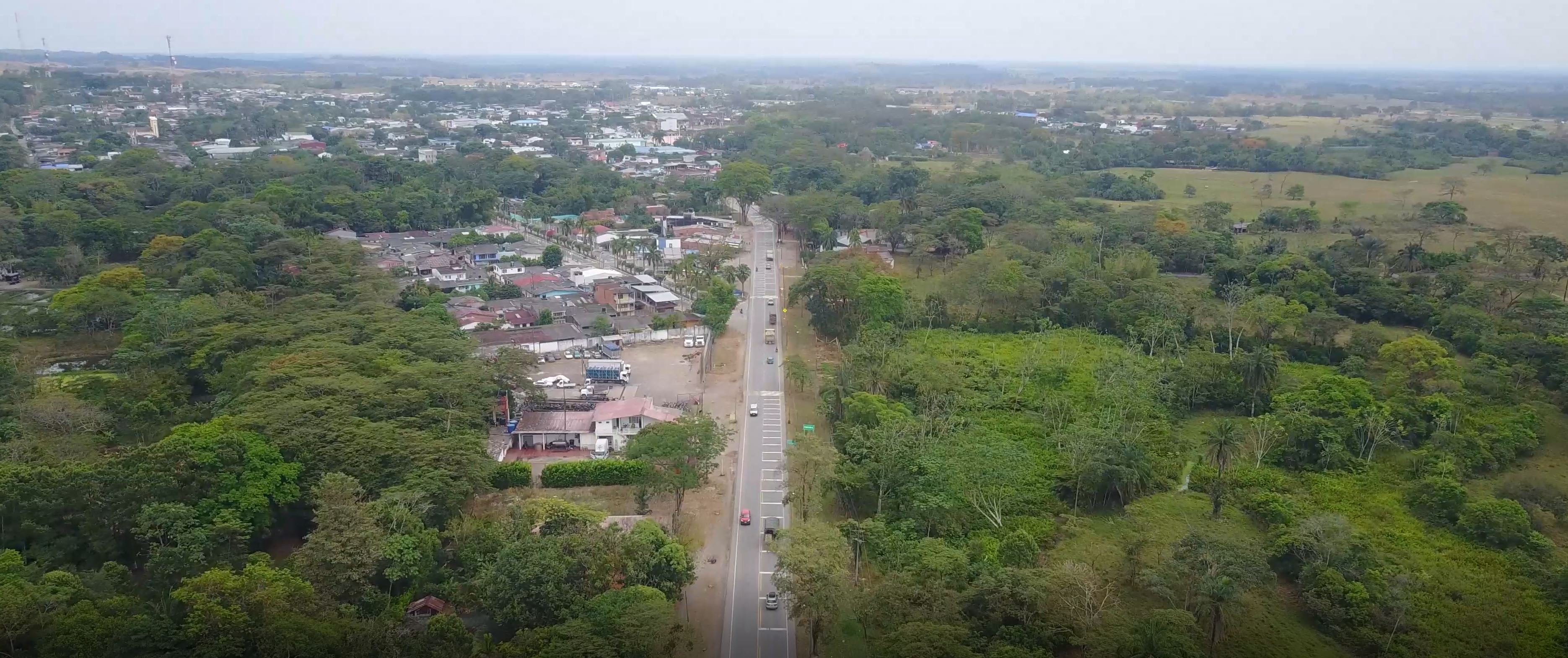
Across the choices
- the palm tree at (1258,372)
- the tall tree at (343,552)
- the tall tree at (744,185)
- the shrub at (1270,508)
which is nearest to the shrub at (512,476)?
the tall tree at (343,552)

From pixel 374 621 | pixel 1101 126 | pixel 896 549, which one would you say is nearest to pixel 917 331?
pixel 896 549

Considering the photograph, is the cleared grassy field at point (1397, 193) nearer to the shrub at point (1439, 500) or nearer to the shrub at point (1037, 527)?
the shrub at point (1439, 500)

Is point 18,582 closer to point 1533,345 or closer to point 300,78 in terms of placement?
point 1533,345

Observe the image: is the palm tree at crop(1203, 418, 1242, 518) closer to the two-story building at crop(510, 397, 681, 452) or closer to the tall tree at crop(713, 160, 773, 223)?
the two-story building at crop(510, 397, 681, 452)

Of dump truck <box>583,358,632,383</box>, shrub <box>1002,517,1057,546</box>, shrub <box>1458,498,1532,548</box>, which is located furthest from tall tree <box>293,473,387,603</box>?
shrub <box>1458,498,1532,548</box>

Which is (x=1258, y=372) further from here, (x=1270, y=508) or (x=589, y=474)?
(x=589, y=474)
